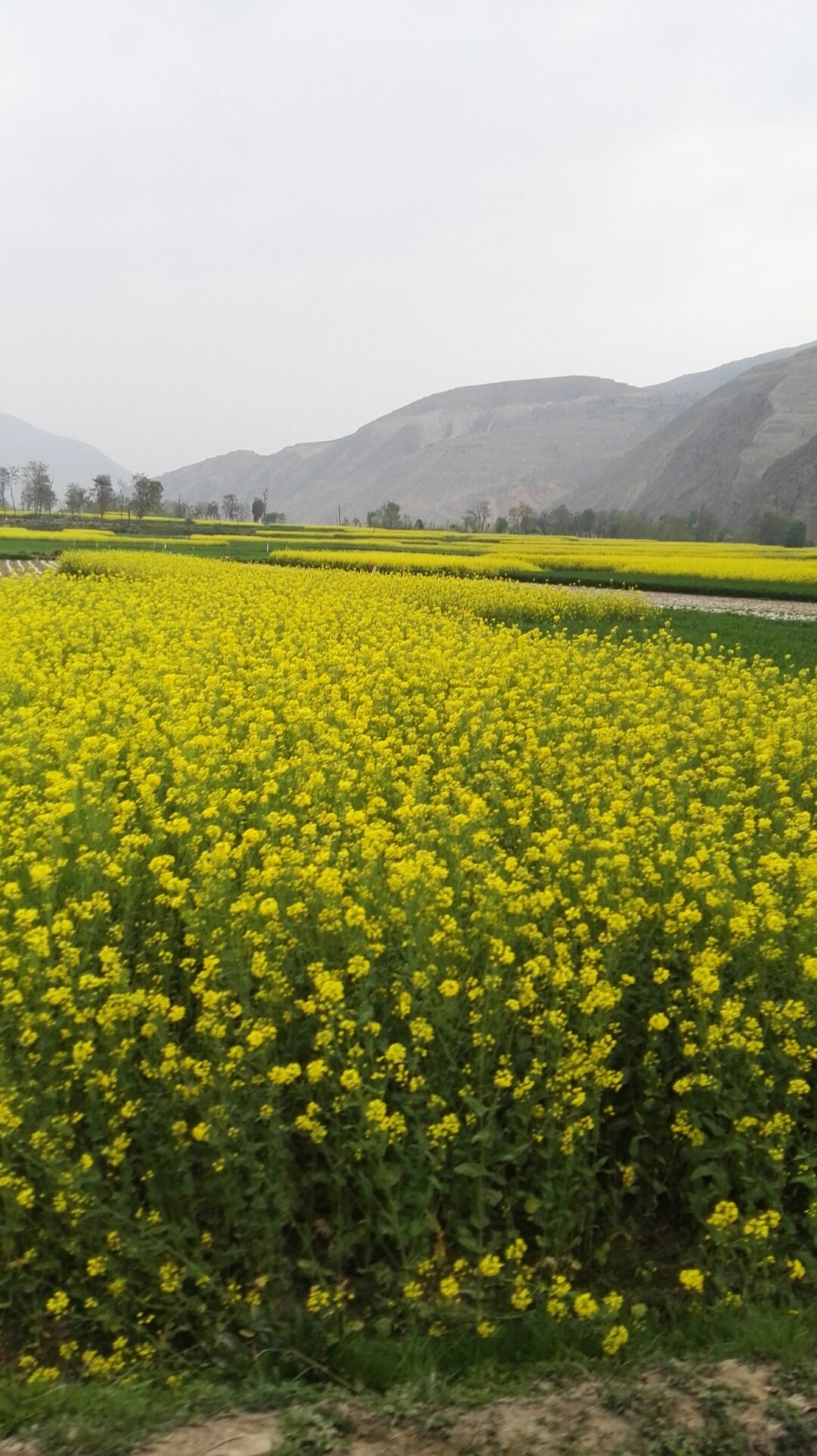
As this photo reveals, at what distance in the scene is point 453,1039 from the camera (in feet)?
12.0

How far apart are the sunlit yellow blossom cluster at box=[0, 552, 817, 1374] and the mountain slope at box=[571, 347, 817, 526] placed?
414 feet

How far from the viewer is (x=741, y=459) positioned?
145m

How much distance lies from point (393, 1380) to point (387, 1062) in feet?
3.31

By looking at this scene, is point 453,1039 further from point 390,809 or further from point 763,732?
point 763,732

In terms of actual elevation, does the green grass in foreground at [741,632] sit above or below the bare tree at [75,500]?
below

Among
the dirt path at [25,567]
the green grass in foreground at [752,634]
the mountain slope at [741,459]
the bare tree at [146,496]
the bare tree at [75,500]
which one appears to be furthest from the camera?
the mountain slope at [741,459]

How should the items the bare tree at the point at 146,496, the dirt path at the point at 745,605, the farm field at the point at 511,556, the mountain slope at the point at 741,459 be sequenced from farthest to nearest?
the mountain slope at the point at 741,459 < the bare tree at the point at 146,496 < the farm field at the point at 511,556 < the dirt path at the point at 745,605

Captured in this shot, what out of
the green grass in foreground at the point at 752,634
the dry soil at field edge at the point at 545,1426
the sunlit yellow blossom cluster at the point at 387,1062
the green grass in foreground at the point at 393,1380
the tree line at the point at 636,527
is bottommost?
the green grass in foreground at the point at 393,1380

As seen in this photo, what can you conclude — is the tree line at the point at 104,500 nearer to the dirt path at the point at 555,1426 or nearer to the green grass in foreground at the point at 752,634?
the green grass in foreground at the point at 752,634

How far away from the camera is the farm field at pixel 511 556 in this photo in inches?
1248

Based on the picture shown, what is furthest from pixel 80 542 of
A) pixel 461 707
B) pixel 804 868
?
pixel 804 868

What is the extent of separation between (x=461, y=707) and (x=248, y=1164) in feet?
16.8

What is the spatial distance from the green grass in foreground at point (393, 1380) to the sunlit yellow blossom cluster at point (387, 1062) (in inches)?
4.2

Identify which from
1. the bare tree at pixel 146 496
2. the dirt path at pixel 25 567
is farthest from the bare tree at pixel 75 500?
the dirt path at pixel 25 567
